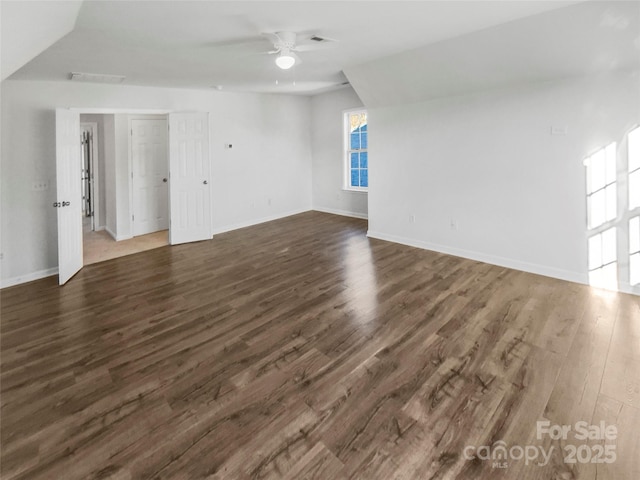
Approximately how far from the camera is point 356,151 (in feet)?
23.9

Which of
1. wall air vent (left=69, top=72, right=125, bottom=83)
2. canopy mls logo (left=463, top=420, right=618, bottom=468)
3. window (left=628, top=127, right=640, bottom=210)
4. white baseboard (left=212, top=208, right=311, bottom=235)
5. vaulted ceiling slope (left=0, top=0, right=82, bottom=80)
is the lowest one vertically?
canopy mls logo (left=463, top=420, right=618, bottom=468)

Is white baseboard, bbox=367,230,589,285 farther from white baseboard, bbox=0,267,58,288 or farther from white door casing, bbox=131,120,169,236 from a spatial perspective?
white baseboard, bbox=0,267,58,288

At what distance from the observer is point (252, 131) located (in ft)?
22.1

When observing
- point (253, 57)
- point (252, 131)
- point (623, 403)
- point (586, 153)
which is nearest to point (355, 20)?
point (253, 57)

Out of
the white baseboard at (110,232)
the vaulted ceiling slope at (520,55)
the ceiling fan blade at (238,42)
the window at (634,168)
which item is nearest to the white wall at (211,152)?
the white baseboard at (110,232)

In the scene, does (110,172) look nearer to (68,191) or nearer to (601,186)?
(68,191)

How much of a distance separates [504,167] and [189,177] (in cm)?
470

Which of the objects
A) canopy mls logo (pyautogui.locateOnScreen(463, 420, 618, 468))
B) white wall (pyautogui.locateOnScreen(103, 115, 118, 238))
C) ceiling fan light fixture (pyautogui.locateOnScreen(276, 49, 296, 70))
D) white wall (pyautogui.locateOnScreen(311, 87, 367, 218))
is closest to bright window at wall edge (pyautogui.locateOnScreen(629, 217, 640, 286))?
canopy mls logo (pyautogui.locateOnScreen(463, 420, 618, 468))

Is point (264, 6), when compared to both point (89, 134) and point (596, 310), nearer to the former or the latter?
point (596, 310)

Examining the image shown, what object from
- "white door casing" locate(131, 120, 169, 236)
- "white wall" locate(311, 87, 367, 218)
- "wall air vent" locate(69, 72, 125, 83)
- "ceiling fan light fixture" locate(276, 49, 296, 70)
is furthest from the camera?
"white wall" locate(311, 87, 367, 218)

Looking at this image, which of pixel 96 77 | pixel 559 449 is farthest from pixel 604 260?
pixel 96 77

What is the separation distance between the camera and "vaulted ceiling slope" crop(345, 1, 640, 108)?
113 inches

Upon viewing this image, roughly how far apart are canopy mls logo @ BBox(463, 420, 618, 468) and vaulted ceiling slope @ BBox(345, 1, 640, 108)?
10.1 ft

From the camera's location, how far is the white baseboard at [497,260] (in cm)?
386
